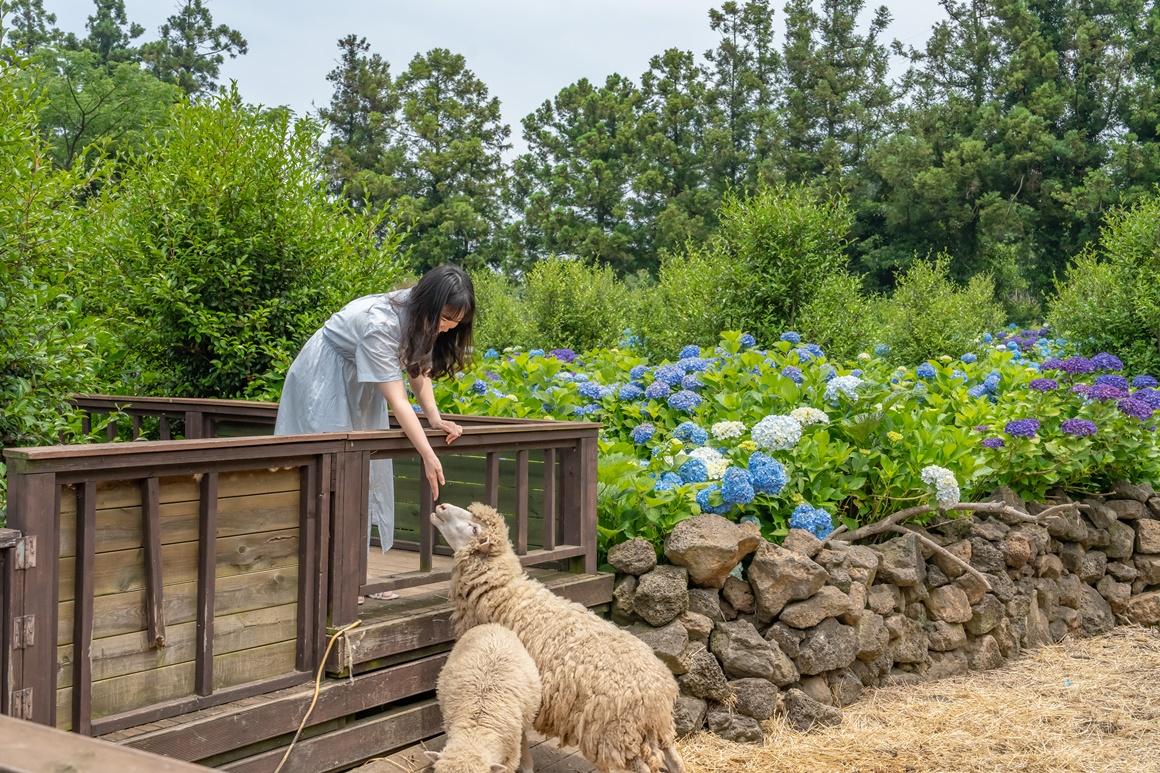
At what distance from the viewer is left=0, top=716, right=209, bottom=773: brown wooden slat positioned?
45.6 inches

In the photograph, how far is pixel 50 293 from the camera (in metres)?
3.66

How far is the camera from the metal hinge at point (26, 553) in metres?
2.55

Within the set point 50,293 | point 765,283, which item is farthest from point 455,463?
point 765,283

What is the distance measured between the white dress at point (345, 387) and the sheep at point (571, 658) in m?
0.49

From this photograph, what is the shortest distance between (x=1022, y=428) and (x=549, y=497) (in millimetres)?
3782

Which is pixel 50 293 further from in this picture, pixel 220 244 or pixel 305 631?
pixel 220 244

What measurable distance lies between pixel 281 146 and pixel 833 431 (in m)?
3.71

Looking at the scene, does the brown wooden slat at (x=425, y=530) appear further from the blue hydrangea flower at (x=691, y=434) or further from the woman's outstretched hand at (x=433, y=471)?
the blue hydrangea flower at (x=691, y=434)

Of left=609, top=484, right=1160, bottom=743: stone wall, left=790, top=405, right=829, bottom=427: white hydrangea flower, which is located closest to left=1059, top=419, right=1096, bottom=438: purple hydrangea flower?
left=609, top=484, right=1160, bottom=743: stone wall

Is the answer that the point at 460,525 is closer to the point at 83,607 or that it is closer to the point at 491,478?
the point at 491,478

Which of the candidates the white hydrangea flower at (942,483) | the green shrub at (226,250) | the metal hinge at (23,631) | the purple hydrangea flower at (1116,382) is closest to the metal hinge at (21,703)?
Result: the metal hinge at (23,631)

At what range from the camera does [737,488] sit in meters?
5.18

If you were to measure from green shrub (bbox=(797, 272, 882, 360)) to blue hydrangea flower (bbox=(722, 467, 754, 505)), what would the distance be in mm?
4461

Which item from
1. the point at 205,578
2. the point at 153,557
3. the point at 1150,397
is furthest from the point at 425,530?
the point at 1150,397
